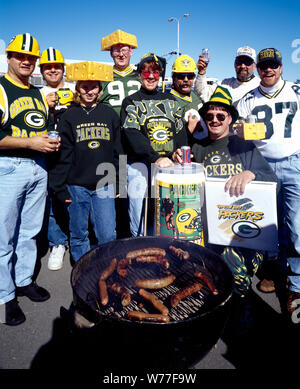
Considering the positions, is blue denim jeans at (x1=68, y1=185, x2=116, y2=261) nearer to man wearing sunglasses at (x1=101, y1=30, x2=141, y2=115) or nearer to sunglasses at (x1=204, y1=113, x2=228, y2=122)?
man wearing sunglasses at (x1=101, y1=30, x2=141, y2=115)

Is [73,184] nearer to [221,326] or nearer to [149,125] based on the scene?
[149,125]

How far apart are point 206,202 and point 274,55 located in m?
2.01

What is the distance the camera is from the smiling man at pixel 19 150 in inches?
109

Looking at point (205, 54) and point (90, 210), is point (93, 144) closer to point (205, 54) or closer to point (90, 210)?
point (90, 210)

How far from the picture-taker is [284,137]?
3266 millimetres

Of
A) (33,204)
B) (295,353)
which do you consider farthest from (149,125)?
(295,353)

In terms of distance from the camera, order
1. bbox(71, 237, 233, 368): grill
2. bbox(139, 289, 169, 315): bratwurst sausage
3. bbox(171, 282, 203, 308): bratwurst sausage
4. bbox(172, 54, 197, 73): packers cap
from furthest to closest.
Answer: bbox(172, 54, 197, 73): packers cap
bbox(171, 282, 203, 308): bratwurst sausage
bbox(139, 289, 169, 315): bratwurst sausage
bbox(71, 237, 233, 368): grill

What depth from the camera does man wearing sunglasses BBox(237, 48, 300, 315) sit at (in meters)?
3.26

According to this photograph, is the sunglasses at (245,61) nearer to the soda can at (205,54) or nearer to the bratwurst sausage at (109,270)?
the soda can at (205,54)

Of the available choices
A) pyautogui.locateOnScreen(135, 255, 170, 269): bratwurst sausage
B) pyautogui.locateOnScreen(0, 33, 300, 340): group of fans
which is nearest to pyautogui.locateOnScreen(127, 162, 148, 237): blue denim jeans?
pyautogui.locateOnScreen(0, 33, 300, 340): group of fans

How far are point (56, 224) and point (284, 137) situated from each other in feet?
12.3

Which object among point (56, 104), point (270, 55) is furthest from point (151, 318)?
point (270, 55)

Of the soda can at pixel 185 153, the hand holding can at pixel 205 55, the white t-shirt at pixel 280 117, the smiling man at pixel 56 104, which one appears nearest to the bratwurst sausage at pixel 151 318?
the soda can at pixel 185 153

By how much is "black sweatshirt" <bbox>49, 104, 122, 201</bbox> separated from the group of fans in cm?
1
